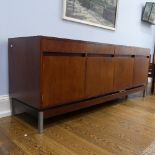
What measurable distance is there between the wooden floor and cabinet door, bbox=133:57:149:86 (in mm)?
553

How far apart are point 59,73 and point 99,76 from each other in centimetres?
52

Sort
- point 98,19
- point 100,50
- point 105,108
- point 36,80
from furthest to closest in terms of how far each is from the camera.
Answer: point 98,19 → point 105,108 → point 100,50 → point 36,80

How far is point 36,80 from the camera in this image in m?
1.44

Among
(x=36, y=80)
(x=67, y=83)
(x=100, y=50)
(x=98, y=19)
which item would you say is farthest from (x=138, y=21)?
(x=36, y=80)

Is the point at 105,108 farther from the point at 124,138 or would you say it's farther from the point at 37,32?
the point at 37,32

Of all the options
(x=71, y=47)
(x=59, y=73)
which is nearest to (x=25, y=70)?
(x=59, y=73)

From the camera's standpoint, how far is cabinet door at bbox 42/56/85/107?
57.0 inches

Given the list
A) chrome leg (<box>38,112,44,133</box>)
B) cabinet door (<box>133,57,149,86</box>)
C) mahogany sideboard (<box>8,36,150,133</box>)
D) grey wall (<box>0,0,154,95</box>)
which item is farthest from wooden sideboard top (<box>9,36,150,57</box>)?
chrome leg (<box>38,112,44,133</box>)

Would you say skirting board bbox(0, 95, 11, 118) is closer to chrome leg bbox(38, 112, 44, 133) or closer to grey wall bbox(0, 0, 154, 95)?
grey wall bbox(0, 0, 154, 95)

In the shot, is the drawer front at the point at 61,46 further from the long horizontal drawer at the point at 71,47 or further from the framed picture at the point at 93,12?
the framed picture at the point at 93,12

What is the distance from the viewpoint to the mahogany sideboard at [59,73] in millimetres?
1432

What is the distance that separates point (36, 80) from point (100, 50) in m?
0.73

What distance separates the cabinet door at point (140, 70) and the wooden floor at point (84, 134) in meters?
0.55

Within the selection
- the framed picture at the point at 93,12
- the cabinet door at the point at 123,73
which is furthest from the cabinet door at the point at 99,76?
the framed picture at the point at 93,12
